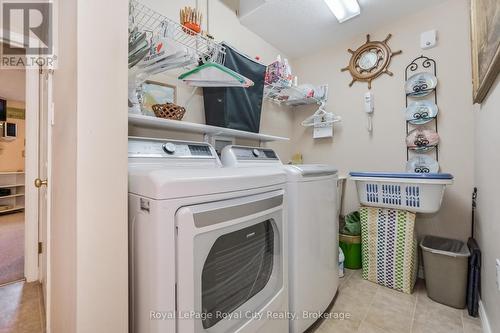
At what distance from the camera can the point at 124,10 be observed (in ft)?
2.32

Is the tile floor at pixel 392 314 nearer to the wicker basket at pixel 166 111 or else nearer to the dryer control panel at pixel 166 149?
the dryer control panel at pixel 166 149

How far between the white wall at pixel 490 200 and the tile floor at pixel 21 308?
8.37ft

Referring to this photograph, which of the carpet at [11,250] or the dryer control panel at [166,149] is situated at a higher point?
the dryer control panel at [166,149]

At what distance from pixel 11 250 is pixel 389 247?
3988mm

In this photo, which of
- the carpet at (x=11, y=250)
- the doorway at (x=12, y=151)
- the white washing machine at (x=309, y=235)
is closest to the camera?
the white washing machine at (x=309, y=235)

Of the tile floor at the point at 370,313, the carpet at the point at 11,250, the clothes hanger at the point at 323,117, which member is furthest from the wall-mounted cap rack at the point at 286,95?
the carpet at the point at 11,250

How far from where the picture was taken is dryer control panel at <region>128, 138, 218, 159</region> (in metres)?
1.03

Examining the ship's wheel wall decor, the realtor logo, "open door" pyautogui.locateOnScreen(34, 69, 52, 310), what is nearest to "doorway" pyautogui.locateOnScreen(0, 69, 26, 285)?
the realtor logo

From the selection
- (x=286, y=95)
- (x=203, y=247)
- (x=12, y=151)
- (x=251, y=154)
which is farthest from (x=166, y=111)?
(x=12, y=151)

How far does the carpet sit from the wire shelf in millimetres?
2423

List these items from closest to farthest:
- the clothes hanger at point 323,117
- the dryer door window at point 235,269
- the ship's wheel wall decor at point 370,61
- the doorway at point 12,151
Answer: the dryer door window at point 235,269
the ship's wheel wall decor at point 370,61
the clothes hanger at point 323,117
the doorway at point 12,151

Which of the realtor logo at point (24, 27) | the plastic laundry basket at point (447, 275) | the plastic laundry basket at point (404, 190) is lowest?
the plastic laundry basket at point (447, 275)

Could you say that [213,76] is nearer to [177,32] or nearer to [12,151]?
→ [177,32]

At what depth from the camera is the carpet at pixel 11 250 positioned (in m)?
2.02
